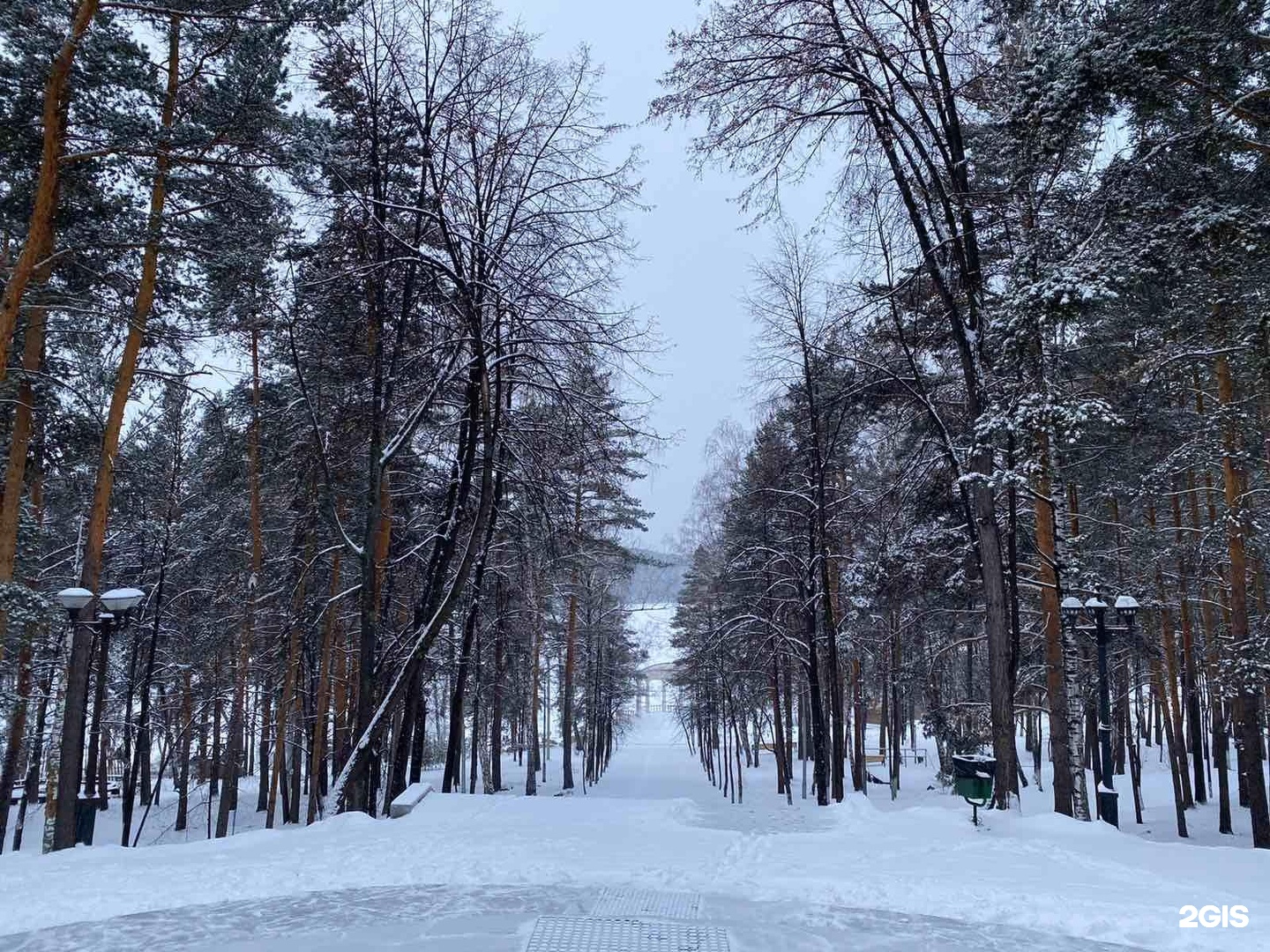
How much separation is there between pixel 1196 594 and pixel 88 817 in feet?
75.1

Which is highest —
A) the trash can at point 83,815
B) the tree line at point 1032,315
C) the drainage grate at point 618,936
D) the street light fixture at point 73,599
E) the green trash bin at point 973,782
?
the tree line at point 1032,315

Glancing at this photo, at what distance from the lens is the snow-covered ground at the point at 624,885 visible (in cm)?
503

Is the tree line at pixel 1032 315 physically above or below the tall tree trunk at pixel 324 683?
above

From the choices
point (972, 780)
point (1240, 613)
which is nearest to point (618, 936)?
point (972, 780)

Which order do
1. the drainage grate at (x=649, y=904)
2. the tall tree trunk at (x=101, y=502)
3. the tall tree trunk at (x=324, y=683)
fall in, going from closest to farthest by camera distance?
the drainage grate at (x=649, y=904) → the tall tree trunk at (x=101, y=502) → the tall tree trunk at (x=324, y=683)

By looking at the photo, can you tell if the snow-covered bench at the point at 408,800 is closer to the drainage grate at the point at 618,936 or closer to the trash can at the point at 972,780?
the drainage grate at the point at 618,936

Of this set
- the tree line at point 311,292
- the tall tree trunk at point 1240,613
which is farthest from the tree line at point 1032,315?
the tree line at point 311,292

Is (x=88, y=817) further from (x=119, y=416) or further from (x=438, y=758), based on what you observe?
(x=438, y=758)

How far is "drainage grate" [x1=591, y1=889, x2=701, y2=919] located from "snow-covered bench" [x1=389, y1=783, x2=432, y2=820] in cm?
396

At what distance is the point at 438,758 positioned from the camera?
5466 cm

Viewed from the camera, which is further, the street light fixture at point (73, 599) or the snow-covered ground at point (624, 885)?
the street light fixture at point (73, 599)

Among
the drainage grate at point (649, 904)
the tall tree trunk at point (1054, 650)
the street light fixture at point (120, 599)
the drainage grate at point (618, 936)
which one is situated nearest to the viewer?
the drainage grate at point (618, 936)
